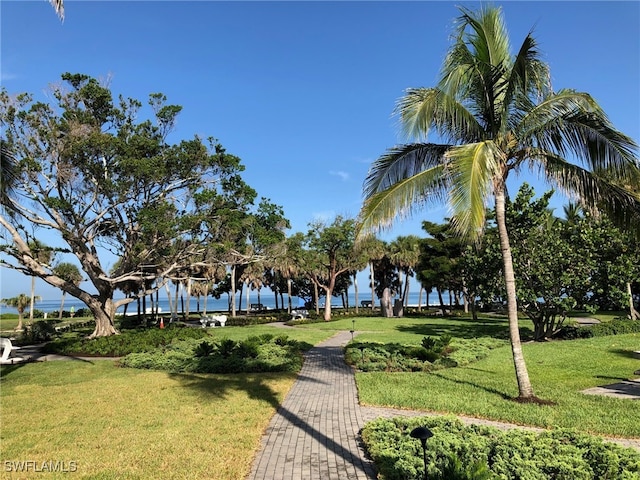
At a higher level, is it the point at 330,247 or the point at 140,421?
the point at 330,247

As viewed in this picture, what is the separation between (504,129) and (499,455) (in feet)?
19.9

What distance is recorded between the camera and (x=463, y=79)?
27.5 feet

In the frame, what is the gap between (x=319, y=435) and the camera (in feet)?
21.6

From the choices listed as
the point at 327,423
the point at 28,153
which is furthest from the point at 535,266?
the point at 28,153

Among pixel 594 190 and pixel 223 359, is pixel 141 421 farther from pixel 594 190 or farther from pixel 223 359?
pixel 594 190

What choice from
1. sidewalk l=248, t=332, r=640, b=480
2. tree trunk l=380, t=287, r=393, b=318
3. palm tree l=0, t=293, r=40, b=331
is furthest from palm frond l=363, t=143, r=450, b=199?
palm tree l=0, t=293, r=40, b=331

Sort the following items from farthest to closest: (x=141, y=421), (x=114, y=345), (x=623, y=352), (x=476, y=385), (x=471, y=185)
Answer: (x=114, y=345), (x=623, y=352), (x=476, y=385), (x=141, y=421), (x=471, y=185)

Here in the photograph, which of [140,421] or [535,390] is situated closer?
[140,421]

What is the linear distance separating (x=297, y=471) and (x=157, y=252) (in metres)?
20.3

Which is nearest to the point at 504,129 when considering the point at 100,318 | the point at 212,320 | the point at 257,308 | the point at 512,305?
the point at 512,305

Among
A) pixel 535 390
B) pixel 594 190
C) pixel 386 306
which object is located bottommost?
pixel 535 390

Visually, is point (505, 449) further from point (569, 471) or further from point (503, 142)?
point (503, 142)

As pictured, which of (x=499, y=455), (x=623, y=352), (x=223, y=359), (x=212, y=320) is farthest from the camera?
(x=212, y=320)

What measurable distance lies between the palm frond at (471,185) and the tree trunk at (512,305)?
160 centimetres
